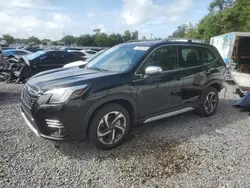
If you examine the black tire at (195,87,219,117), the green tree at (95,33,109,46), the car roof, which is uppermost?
the green tree at (95,33,109,46)

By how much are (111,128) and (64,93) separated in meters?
0.95

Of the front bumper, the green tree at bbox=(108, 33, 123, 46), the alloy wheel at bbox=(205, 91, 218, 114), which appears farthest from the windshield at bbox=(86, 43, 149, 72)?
the green tree at bbox=(108, 33, 123, 46)

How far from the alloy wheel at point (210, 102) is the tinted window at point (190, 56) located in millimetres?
874

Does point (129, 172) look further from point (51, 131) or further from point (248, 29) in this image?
point (248, 29)

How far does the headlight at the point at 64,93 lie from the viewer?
272cm

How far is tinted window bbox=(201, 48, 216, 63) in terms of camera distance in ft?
15.2

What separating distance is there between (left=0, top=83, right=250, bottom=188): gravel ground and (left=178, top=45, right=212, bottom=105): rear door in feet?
2.36

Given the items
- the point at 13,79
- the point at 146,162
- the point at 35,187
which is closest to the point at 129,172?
the point at 146,162

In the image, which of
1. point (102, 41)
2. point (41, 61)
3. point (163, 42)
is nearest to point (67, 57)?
point (41, 61)

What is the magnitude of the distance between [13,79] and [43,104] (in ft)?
23.5

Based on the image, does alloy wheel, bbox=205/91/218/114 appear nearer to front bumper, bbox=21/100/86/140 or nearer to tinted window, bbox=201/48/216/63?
tinted window, bbox=201/48/216/63

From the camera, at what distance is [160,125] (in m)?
4.29

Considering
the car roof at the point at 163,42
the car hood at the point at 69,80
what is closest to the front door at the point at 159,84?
the car roof at the point at 163,42

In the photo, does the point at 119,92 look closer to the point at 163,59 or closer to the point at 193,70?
the point at 163,59
